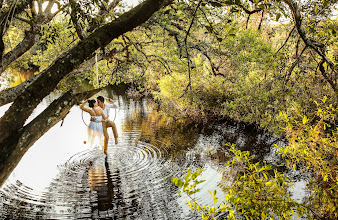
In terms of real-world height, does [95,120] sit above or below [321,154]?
below

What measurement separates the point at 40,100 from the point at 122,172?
7706 mm

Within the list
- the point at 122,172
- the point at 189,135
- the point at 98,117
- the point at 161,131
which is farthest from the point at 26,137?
the point at 161,131

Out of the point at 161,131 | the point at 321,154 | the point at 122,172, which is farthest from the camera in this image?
the point at 161,131

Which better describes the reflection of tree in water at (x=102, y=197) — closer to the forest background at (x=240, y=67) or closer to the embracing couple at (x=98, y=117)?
the embracing couple at (x=98, y=117)

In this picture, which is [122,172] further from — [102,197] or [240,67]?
[240,67]

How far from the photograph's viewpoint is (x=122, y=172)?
971 centimetres

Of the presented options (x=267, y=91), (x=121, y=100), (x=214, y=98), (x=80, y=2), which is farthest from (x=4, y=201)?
(x=121, y=100)

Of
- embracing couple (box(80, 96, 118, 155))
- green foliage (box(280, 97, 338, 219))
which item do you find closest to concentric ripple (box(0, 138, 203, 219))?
embracing couple (box(80, 96, 118, 155))

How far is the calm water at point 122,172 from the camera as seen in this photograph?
7.35m

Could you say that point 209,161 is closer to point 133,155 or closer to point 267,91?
point 133,155

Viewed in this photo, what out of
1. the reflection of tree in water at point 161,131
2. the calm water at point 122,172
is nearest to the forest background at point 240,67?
the calm water at point 122,172

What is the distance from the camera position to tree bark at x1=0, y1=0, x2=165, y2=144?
226cm

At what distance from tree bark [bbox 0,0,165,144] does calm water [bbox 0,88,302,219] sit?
2.49 m

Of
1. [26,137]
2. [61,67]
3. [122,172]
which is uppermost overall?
[61,67]
